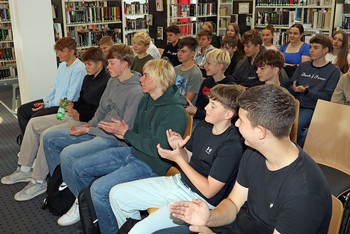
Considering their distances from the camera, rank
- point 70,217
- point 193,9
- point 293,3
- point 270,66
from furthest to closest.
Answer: point 193,9, point 293,3, point 270,66, point 70,217

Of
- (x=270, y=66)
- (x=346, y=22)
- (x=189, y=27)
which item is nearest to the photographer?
(x=270, y=66)

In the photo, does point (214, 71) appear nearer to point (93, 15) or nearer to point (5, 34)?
point (93, 15)

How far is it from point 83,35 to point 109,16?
0.66 metres

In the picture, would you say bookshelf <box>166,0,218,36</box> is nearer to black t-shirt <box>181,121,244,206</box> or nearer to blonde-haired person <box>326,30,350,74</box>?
blonde-haired person <box>326,30,350,74</box>

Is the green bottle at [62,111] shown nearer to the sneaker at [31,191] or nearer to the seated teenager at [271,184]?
the sneaker at [31,191]

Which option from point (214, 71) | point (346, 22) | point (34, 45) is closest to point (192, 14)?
point (346, 22)

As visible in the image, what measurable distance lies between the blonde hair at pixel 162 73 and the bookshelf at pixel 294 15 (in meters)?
4.92

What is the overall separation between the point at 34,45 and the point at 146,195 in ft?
9.62

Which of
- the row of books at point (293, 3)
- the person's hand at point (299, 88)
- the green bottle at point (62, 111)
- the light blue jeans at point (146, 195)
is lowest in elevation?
the light blue jeans at point (146, 195)

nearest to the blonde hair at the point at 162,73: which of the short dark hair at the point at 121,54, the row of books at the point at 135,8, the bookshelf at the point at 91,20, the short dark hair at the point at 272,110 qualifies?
the short dark hair at the point at 121,54

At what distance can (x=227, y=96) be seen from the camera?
203 centimetres

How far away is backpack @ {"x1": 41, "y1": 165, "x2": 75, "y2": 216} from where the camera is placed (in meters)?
2.89

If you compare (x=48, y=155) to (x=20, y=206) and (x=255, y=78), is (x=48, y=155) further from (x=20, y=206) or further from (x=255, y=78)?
(x=255, y=78)

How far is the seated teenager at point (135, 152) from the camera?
239 centimetres
